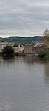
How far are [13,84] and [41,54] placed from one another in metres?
27.7

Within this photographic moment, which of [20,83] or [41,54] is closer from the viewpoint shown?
[20,83]

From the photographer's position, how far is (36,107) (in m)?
8.63

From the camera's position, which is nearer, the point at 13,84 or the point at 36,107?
the point at 36,107

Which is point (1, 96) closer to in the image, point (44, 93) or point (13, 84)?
point (44, 93)

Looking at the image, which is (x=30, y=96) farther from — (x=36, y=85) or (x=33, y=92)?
(x=36, y=85)

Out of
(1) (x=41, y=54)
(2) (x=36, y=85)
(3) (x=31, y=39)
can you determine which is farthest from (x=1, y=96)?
(3) (x=31, y=39)

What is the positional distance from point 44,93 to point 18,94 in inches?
36.4

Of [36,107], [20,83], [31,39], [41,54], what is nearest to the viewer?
[36,107]

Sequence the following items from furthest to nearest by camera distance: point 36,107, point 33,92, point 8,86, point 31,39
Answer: point 31,39 → point 8,86 → point 33,92 → point 36,107

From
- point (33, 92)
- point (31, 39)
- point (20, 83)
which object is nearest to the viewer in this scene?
point (33, 92)

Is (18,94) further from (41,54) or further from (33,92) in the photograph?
(41,54)

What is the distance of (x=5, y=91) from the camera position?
437 inches

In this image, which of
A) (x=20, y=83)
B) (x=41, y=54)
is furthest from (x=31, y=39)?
(x=20, y=83)

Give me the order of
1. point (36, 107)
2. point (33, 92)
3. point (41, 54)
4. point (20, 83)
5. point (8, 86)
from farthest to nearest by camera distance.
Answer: point (41, 54) → point (20, 83) → point (8, 86) → point (33, 92) → point (36, 107)
